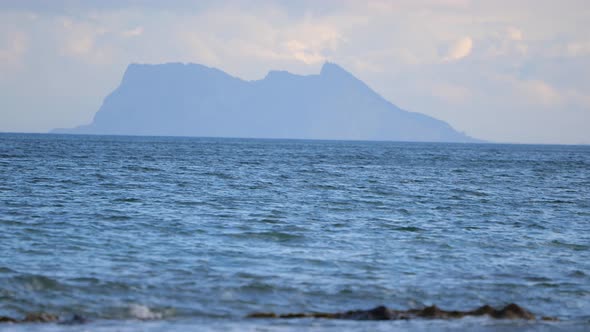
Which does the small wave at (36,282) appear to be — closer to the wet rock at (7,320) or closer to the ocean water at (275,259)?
the ocean water at (275,259)

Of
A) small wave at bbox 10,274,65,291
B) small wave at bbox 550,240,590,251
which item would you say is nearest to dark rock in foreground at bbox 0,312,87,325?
small wave at bbox 10,274,65,291

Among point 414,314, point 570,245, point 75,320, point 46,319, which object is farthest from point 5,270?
point 570,245

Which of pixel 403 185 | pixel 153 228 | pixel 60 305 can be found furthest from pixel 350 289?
pixel 403 185

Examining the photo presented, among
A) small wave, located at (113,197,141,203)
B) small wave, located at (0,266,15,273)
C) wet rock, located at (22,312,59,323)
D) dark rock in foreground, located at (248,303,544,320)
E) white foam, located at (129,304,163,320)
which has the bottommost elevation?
white foam, located at (129,304,163,320)

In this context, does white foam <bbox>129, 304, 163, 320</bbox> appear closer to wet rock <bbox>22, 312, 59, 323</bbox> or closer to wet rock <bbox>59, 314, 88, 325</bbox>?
wet rock <bbox>59, 314, 88, 325</bbox>

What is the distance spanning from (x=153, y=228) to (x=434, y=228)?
30.1 feet

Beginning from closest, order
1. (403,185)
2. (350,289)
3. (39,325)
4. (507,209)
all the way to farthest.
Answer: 1. (39,325)
2. (350,289)
3. (507,209)
4. (403,185)

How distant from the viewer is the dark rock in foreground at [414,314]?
12164mm

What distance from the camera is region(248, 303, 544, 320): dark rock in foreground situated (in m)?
12.2

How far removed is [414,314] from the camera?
12.4 meters

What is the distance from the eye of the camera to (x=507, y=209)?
31906mm

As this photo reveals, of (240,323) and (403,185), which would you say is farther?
(403,185)

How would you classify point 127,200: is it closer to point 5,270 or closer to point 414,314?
point 5,270

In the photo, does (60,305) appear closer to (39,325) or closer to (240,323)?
(39,325)
